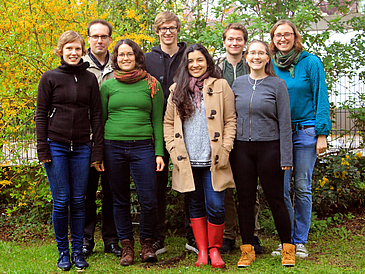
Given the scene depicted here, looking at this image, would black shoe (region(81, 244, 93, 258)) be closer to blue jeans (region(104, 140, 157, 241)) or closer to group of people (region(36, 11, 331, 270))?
group of people (region(36, 11, 331, 270))

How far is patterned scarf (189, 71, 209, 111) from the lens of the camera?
143 inches

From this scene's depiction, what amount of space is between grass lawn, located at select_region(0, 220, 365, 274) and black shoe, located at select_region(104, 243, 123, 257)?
6 centimetres

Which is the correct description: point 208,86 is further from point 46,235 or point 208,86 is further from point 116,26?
point 46,235

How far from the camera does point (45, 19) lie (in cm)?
536

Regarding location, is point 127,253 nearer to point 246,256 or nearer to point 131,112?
point 246,256

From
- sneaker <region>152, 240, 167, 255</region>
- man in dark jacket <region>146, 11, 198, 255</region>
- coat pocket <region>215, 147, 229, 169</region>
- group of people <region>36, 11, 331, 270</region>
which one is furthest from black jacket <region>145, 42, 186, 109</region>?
sneaker <region>152, 240, 167, 255</region>

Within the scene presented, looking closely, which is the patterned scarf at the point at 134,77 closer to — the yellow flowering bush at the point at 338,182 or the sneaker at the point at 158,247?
the sneaker at the point at 158,247

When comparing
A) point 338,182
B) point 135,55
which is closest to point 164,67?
point 135,55

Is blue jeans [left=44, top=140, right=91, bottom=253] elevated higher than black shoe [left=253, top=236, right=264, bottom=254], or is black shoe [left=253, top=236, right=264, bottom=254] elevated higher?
blue jeans [left=44, top=140, right=91, bottom=253]

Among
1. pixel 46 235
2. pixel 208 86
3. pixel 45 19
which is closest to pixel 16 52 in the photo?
pixel 45 19

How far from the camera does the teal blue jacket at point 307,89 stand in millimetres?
3787

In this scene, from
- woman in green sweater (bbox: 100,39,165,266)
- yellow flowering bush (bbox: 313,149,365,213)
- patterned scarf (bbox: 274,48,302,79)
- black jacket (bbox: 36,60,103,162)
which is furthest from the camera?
yellow flowering bush (bbox: 313,149,365,213)

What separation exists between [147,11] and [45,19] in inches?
58.3

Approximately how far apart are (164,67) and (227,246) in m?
2.06
